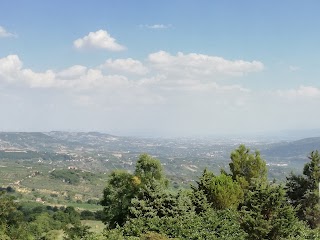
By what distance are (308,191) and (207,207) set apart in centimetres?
1124

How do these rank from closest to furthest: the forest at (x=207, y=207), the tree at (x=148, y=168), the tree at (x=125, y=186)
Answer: the forest at (x=207, y=207) < the tree at (x=125, y=186) < the tree at (x=148, y=168)

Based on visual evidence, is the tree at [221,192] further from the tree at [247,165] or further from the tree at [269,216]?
the tree at [269,216]

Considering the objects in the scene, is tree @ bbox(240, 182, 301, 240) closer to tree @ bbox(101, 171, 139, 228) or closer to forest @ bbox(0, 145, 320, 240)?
forest @ bbox(0, 145, 320, 240)

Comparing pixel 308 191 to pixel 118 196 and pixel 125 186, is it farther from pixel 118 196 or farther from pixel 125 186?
pixel 118 196

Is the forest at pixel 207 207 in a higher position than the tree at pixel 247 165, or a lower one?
lower

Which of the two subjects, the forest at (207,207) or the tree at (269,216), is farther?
the forest at (207,207)

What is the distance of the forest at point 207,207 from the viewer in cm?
2627

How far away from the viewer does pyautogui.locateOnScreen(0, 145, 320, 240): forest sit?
1034 inches

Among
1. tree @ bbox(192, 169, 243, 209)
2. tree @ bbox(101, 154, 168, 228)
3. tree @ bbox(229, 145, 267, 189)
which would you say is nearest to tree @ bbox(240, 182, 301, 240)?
tree @ bbox(192, 169, 243, 209)

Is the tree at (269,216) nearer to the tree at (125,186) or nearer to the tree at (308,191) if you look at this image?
the tree at (125,186)

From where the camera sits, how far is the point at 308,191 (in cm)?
4031

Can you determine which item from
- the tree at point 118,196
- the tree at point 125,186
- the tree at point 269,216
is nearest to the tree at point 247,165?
the tree at point 125,186

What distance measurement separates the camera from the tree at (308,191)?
40000 mm

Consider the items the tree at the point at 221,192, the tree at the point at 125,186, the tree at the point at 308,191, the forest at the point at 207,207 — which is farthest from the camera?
the tree at the point at 308,191
